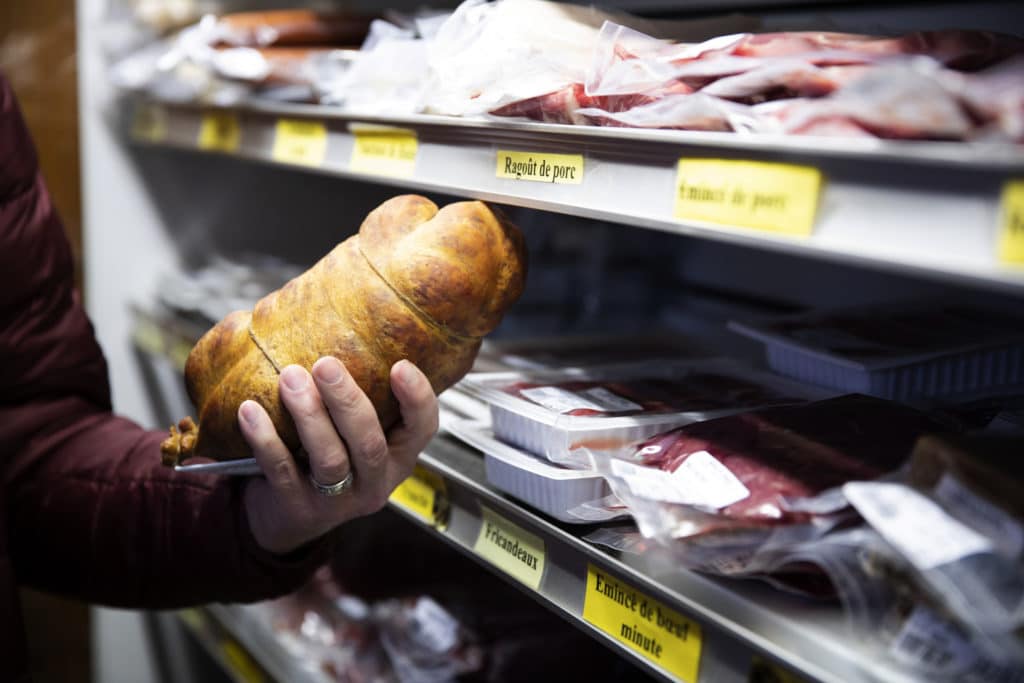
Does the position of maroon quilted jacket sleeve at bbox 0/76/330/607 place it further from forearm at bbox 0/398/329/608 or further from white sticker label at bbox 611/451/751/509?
white sticker label at bbox 611/451/751/509

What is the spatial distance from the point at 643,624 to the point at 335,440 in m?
0.32

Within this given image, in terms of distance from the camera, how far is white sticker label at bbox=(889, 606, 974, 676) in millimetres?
595

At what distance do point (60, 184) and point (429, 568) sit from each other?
45.1 inches

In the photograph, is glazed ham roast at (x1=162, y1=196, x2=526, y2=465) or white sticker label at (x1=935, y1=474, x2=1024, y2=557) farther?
glazed ham roast at (x1=162, y1=196, x2=526, y2=465)

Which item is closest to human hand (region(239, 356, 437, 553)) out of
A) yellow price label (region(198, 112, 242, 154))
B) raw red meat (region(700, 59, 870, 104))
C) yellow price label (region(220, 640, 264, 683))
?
raw red meat (region(700, 59, 870, 104))

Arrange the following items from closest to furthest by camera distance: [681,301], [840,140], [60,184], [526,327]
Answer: [840,140], [526,327], [681,301], [60,184]

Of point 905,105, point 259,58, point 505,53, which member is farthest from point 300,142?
point 905,105

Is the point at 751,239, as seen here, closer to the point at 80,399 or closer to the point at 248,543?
the point at 248,543

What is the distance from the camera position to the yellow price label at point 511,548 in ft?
2.97

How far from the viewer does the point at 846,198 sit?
0.57m

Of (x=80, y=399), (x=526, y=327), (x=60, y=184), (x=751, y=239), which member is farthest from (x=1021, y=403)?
(x=60, y=184)

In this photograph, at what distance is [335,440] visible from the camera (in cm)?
87

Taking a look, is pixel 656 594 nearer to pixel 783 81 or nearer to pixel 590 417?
pixel 590 417

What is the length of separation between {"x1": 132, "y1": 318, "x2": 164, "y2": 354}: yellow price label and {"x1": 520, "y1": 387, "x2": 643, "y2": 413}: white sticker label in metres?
1.09
